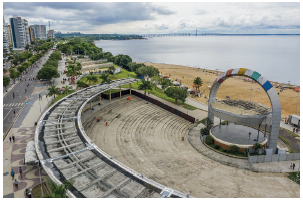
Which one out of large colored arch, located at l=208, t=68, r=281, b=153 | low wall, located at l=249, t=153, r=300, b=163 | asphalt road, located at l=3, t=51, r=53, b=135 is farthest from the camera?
asphalt road, located at l=3, t=51, r=53, b=135

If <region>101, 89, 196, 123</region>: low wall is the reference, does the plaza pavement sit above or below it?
below

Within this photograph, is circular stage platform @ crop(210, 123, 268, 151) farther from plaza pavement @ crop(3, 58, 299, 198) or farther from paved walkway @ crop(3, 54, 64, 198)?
paved walkway @ crop(3, 54, 64, 198)

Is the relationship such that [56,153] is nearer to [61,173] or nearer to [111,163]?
[61,173]

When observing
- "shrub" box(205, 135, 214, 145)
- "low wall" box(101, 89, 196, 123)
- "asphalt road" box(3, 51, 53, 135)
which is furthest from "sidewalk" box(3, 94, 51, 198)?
"shrub" box(205, 135, 214, 145)

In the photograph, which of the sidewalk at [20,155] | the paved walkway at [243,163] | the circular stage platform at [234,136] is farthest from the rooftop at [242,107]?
the sidewalk at [20,155]

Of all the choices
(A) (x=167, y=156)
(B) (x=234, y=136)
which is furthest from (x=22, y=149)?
(B) (x=234, y=136)
